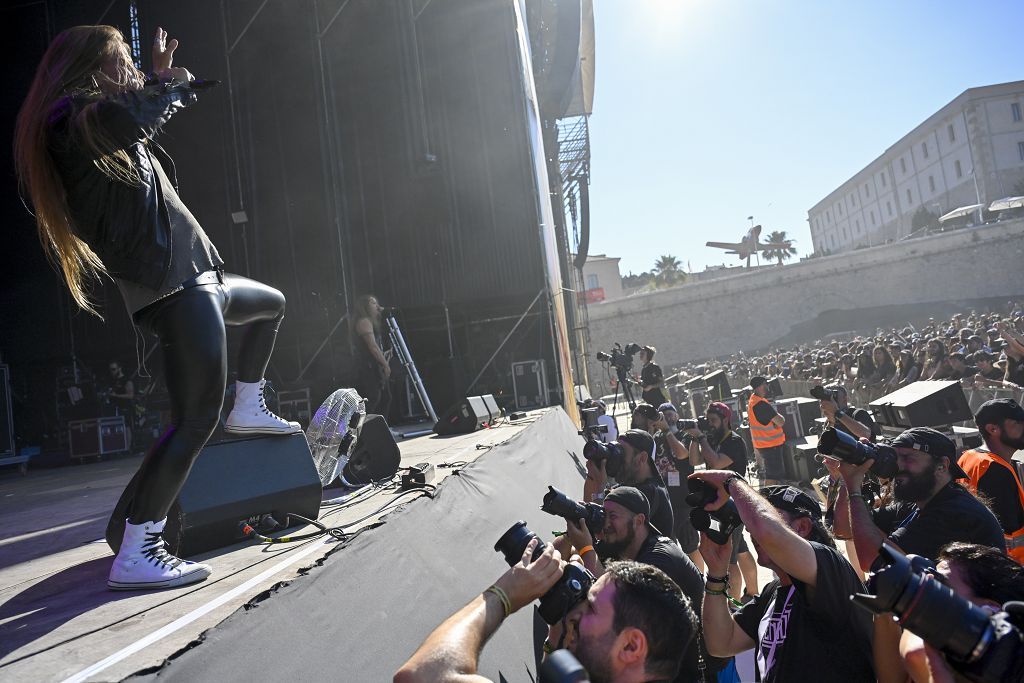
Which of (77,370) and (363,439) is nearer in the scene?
(363,439)

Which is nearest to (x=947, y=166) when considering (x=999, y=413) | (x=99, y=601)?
(x=999, y=413)

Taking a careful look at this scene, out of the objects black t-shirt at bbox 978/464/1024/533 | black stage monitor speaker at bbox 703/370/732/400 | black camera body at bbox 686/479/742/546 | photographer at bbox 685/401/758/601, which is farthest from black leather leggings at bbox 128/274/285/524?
black stage monitor speaker at bbox 703/370/732/400

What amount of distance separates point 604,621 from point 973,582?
1.03m

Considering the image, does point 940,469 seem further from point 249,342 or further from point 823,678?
point 249,342

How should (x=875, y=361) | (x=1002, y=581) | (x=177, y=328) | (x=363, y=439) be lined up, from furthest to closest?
(x=875, y=361) → (x=363, y=439) → (x=177, y=328) → (x=1002, y=581)

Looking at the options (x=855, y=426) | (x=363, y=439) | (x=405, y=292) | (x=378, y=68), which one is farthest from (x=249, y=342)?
(x=378, y=68)

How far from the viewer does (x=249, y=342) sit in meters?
2.67

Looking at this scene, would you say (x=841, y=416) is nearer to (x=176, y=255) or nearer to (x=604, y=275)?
(x=176, y=255)

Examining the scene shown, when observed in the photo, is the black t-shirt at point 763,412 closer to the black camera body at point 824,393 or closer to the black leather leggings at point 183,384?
the black camera body at point 824,393

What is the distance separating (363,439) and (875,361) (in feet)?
38.2

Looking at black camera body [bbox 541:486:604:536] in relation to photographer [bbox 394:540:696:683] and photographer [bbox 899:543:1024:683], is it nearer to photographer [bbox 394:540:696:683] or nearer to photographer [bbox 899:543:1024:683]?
photographer [bbox 394:540:696:683]

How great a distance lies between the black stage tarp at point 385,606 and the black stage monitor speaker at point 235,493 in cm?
44

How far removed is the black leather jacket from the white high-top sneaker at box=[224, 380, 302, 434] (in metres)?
0.63

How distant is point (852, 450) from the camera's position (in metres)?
3.11
